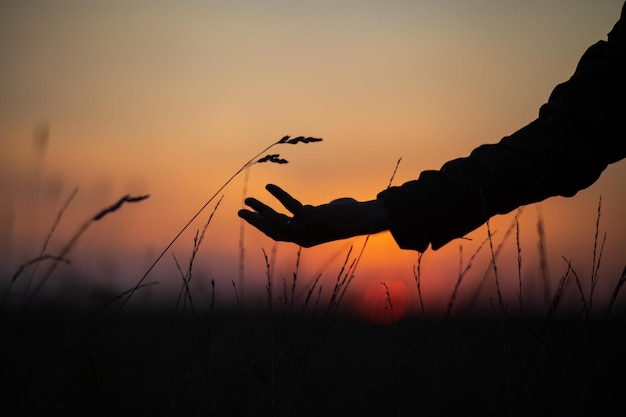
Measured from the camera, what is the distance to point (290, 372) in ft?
7.69

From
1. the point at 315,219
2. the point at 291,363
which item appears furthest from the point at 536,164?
the point at 291,363

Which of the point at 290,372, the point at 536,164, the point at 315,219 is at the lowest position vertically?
the point at 290,372

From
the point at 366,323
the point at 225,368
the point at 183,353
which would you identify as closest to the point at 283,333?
the point at 225,368

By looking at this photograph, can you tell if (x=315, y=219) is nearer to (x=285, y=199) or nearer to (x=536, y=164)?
(x=285, y=199)

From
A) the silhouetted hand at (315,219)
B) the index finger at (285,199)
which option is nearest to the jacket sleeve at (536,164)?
the silhouetted hand at (315,219)

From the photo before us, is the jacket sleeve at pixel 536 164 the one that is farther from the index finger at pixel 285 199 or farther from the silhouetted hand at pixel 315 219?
the index finger at pixel 285 199

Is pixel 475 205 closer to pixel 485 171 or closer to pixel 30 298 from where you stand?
pixel 485 171

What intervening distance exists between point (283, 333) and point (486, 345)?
17.0ft

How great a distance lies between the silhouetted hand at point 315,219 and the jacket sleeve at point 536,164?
8cm

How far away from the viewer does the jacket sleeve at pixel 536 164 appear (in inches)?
83.0

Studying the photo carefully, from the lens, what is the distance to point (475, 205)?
2.20m

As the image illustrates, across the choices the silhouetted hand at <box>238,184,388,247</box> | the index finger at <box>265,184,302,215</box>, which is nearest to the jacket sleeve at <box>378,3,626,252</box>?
the silhouetted hand at <box>238,184,388,247</box>

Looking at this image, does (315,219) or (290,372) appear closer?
(315,219)

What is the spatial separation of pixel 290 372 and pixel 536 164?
45.2 inches
